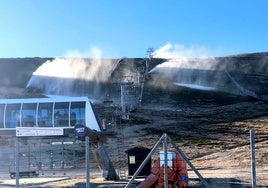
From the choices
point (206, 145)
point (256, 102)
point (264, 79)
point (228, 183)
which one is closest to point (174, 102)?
point (256, 102)

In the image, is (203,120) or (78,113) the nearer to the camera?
(78,113)

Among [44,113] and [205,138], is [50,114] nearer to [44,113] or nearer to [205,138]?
[44,113]

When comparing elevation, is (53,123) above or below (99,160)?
above

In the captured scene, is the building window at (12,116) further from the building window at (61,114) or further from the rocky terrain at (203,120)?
the rocky terrain at (203,120)

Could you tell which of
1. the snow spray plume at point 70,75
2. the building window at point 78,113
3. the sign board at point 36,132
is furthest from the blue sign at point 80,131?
the snow spray plume at point 70,75

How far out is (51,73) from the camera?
83.8 metres

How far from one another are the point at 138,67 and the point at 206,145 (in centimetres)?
4364

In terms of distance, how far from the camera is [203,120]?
54781 millimetres

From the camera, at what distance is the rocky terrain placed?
29.4 meters

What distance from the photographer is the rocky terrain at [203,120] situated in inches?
1156

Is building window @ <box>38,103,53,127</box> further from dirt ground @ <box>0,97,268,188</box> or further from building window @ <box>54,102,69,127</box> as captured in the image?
dirt ground @ <box>0,97,268,188</box>

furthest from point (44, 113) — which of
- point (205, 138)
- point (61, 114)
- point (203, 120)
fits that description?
point (203, 120)

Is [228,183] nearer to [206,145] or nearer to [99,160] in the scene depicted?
[99,160]

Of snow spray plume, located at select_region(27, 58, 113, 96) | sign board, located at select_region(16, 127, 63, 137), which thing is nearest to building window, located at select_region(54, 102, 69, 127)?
sign board, located at select_region(16, 127, 63, 137)
